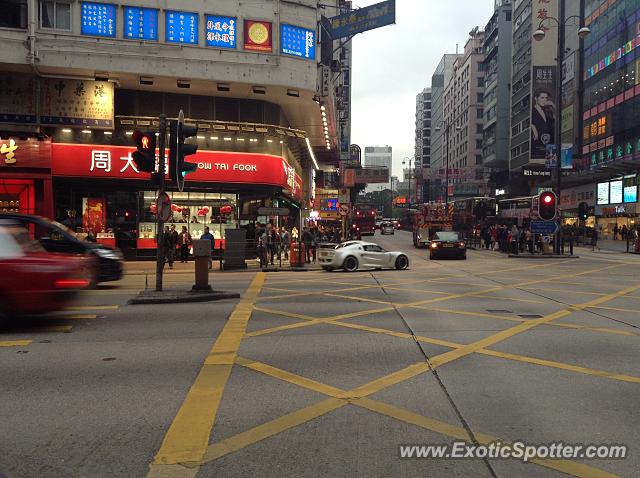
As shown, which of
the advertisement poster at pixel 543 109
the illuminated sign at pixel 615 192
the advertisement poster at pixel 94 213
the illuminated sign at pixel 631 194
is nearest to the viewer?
the advertisement poster at pixel 94 213

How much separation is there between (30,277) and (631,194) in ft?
174

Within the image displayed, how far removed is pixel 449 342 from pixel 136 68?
2135 centimetres

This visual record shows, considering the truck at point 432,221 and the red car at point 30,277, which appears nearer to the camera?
the red car at point 30,277

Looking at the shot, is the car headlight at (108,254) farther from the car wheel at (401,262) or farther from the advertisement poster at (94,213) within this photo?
the advertisement poster at (94,213)

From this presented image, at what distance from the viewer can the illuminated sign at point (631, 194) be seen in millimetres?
48719

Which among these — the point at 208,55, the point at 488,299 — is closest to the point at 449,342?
the point at 488,299

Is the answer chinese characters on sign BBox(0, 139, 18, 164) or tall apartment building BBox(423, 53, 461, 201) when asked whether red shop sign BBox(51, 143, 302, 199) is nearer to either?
chinese characters on sign BBox(0, 139, 18, 164)

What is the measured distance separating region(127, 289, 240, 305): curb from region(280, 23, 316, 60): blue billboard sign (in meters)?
17.0

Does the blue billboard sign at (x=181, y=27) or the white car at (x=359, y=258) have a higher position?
the blue billboard sign at (x=181, y=27)

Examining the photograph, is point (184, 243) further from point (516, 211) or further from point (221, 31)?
point (516, 211)

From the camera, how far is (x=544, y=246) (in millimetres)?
30750

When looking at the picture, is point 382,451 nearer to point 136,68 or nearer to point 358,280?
point 358,280

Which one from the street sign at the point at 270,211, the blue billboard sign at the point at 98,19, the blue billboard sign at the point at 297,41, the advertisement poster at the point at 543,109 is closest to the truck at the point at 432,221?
the blue billboard sign at the point at 297,41

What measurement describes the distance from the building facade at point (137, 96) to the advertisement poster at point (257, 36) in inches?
1.9
